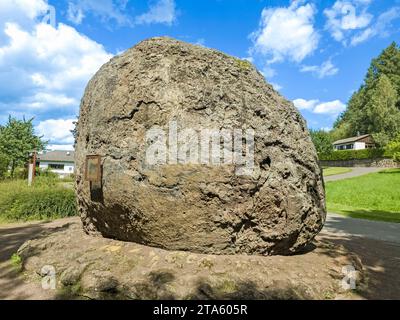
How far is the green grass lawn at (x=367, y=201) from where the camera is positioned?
45.8 feet

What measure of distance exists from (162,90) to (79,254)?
2.87 meters

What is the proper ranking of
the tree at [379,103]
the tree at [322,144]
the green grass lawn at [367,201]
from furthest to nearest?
the tree at [322,144] < the tree at [379,103] < the green grass lawn at [367,201]

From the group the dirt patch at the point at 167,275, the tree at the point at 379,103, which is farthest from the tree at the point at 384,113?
the dirt patch at the point at 167,275

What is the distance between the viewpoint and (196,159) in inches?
191

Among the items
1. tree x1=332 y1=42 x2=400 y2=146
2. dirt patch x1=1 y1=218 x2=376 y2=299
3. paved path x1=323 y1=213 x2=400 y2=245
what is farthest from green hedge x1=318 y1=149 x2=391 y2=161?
dirt patch x1=1 y1=218 x2=376 y2=299

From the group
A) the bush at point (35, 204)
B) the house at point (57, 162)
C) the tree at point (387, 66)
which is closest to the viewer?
the bush at point (35, 204)

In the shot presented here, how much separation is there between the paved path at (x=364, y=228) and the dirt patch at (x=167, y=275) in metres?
4.33

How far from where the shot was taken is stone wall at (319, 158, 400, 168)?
42066 mm

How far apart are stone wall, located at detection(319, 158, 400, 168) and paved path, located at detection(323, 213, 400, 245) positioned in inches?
1236

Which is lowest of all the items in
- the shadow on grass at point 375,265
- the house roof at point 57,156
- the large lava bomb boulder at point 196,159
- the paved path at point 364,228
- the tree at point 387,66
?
the paved path at point 364,228

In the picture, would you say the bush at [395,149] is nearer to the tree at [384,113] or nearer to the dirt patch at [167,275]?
the tree at [384,113]

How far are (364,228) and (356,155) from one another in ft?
129

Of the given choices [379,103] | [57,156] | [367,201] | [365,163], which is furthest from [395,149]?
[57,156]
